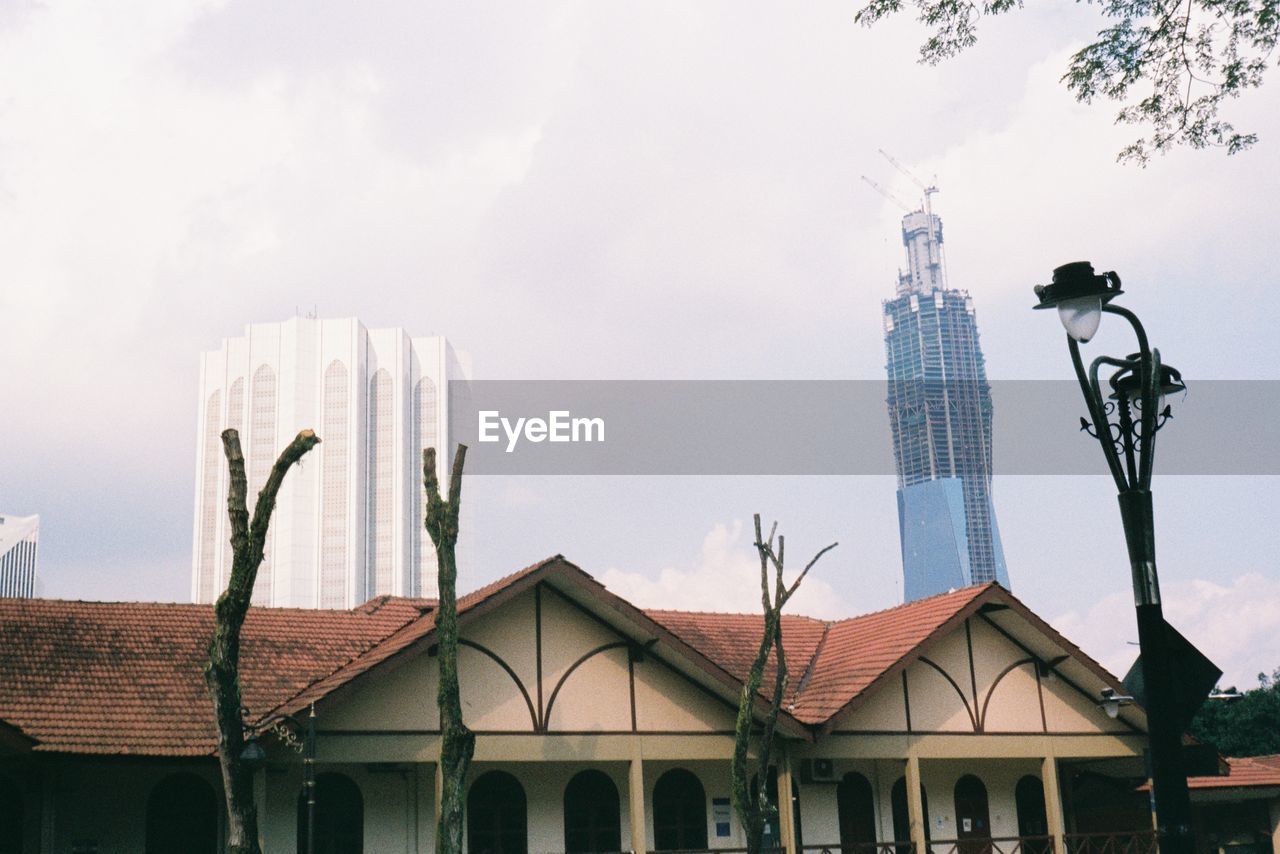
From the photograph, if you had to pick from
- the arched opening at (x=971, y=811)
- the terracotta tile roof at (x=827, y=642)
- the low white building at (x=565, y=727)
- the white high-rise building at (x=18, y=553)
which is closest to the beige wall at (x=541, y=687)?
the low white building at (x=565, y=727)

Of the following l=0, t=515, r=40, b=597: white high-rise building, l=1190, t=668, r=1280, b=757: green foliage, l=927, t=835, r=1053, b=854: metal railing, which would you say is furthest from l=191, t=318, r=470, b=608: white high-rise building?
l=927, t=835, r=1053, b=854: metal railing

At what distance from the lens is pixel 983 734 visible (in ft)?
76.9

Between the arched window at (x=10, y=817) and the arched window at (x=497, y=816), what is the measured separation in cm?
614

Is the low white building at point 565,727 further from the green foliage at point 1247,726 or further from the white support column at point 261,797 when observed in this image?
the green foliage at point 1247,726

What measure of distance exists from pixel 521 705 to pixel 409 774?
6.64ft

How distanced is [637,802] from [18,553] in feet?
561

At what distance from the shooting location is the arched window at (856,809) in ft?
77.8

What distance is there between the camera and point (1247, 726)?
55750 mm

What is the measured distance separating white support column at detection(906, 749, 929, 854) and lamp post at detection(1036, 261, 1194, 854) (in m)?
14.3

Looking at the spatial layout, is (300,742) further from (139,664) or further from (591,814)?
(591,814)

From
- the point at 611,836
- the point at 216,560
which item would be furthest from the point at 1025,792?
the point at 216,560

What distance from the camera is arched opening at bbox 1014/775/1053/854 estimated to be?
25312 millimetres

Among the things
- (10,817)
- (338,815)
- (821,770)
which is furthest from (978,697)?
(10,817)

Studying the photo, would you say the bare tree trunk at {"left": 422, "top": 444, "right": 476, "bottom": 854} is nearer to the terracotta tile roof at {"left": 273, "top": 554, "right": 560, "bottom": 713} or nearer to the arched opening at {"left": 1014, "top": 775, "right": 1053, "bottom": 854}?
the terracotta tile roof at {"left": 273, "top": 554, "right": 560, "bottom": 713}
